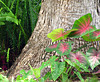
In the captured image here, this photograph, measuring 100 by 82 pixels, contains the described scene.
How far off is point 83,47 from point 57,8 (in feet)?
2.03

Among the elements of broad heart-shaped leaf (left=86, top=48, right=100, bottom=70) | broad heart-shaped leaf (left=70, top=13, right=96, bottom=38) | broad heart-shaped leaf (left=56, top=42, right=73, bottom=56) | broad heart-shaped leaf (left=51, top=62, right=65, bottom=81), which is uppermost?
broad heart-shaped leaf (left=70, top=13, right=96, bottom=38)

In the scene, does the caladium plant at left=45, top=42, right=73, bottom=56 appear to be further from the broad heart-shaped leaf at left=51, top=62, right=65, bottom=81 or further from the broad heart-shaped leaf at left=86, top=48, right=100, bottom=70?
the broad heart-shaped leaf at left=86, top=48, right=100, bottom=70

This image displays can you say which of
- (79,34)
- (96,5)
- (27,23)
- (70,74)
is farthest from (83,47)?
(27,23)

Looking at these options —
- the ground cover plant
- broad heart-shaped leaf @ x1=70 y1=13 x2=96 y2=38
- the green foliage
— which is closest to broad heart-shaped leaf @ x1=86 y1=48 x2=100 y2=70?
the ground cover plant

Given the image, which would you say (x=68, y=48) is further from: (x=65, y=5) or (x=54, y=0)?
(x=54, y=0)

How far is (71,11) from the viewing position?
1.92 meters

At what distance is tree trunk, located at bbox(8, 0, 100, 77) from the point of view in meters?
1.92

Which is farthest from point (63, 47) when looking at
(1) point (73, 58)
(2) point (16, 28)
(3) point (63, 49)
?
(2) point (16, 28)

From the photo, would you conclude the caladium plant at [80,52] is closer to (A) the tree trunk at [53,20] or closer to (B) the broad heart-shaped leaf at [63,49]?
(B) the broad heart-shaped leaf at [63,49]

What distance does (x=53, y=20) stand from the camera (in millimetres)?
2006

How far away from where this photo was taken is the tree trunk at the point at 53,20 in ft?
6.29

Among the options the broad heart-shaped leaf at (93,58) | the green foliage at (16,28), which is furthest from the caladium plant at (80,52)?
the green foliage at (16,28)

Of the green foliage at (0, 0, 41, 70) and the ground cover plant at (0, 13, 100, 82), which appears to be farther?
the green foliage at (0, 0, 41, 70)

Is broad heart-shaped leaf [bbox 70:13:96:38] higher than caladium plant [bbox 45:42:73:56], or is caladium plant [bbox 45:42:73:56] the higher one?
broad heart-shaped leaf [bbox 70:13:96:38]
